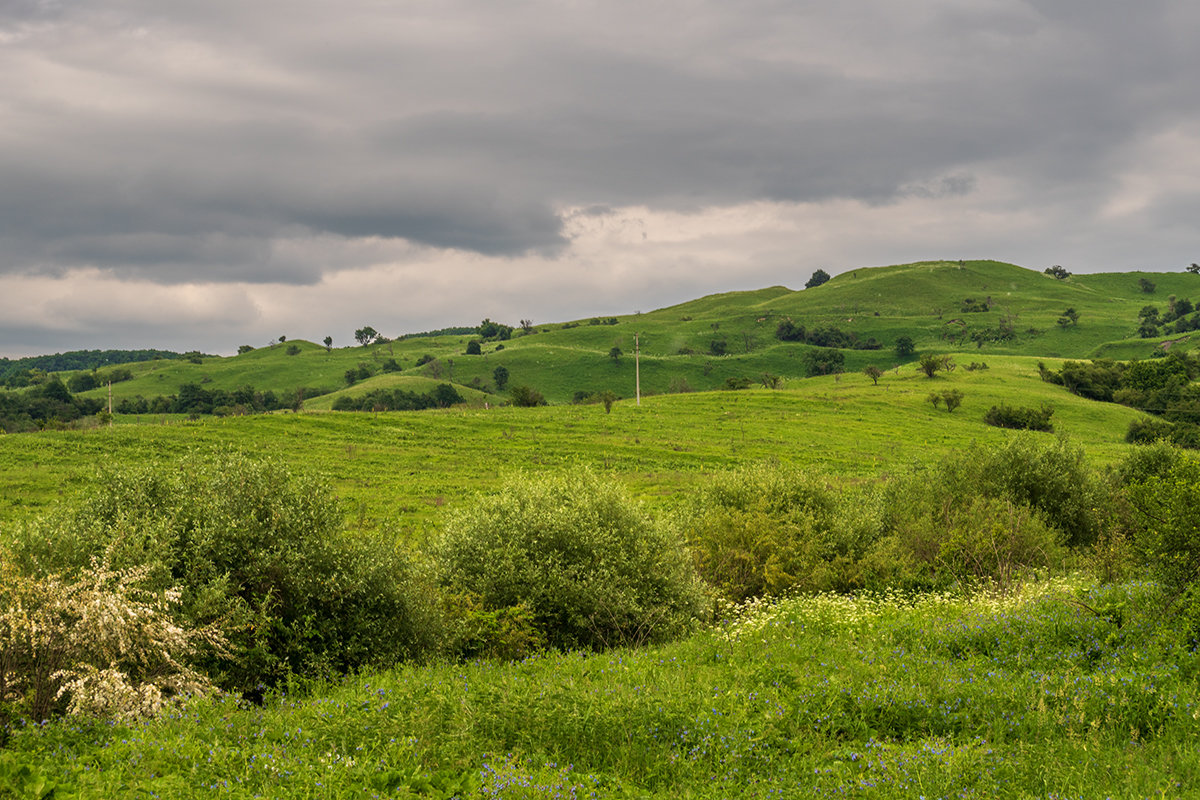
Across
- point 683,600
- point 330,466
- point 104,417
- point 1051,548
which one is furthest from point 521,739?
point 104,417

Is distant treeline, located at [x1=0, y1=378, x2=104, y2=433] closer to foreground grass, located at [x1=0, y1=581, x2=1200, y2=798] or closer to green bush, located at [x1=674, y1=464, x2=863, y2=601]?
green bush, located at [x1=674, y1=464, x2=863, y2=601]

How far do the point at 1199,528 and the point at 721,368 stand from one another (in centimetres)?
17045

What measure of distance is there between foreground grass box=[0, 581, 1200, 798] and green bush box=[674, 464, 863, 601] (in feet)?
30.4

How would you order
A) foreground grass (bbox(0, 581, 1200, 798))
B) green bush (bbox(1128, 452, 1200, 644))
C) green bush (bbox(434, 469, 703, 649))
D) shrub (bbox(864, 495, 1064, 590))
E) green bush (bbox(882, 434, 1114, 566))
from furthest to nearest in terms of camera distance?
1. green bush (bbox(882, 434, 1114, 566))
2. shrub (bbox(864, 495, 1064, 590))
3. green bush (bbox(434, 469, 703, 649))
4. green bush (bbox(1128, 452, 1200, 644))
5. foreground grass (bbox(0, 581, 1200, 798))

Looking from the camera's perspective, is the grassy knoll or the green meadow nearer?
the green meadow

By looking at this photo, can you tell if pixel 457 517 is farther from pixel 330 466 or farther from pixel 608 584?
pixel 330 466

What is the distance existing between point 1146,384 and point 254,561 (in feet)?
451

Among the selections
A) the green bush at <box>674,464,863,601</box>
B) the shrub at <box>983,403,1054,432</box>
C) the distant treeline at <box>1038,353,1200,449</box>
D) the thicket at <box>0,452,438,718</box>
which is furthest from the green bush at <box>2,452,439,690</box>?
the distant treeline at <box>1038,353,1200,449</box>

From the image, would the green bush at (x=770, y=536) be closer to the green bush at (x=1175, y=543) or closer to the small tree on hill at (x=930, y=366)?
the green bush at (x=1175, y=543)

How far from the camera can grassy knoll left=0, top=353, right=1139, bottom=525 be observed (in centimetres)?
4544

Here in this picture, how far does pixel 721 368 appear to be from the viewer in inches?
7126

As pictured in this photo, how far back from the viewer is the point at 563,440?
2611 inches

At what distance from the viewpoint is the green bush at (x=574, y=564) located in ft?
52.5

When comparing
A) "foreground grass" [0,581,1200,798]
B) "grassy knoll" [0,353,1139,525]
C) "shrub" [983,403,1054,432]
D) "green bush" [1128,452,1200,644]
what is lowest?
"shrub" [983,403,1054,432]
